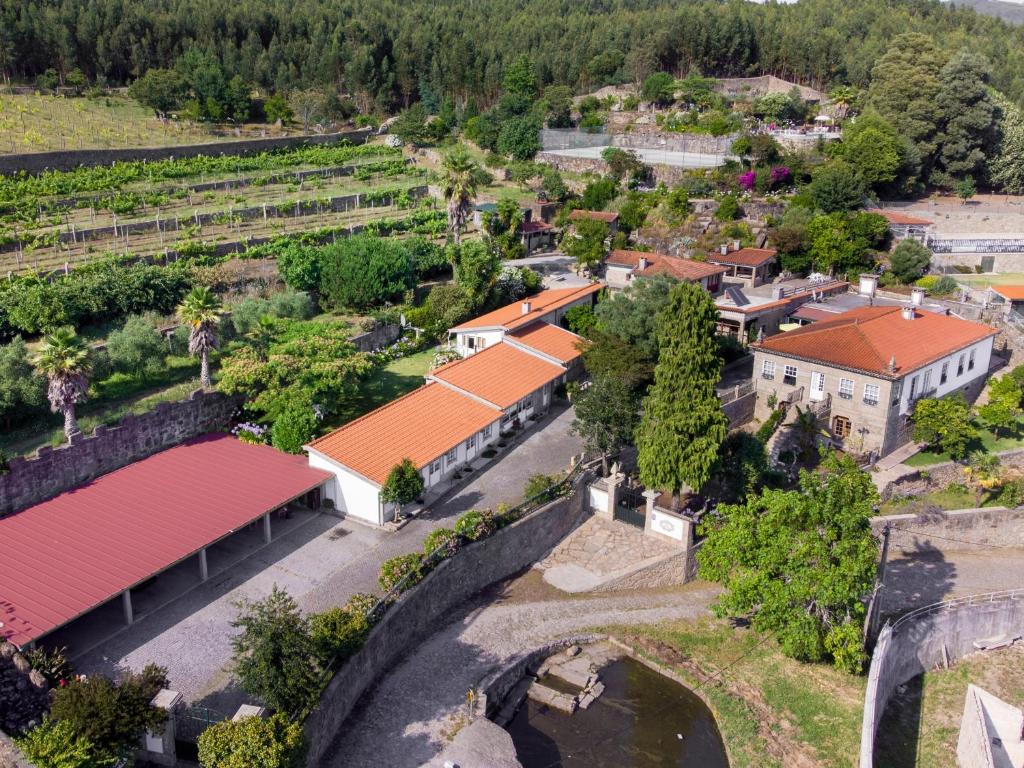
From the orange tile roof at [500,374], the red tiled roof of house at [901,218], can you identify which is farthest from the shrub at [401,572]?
the red tiled roof of house at [901,218]

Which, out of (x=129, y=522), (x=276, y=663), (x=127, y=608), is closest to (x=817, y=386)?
(x=276, y=663)

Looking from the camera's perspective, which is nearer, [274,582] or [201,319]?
[274,582]

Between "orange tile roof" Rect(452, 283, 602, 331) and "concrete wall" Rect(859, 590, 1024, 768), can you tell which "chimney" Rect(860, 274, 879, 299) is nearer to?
"orange tile roof" Rect(452, 283, 602, 331)

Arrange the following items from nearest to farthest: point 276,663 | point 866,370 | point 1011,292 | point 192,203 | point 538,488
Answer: point 276,663
point 538,488
point 866,370
point 1011,292
point 192,203

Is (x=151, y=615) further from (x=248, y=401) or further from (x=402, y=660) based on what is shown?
(x=248, y=401)

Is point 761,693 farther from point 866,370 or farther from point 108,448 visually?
point 108,448

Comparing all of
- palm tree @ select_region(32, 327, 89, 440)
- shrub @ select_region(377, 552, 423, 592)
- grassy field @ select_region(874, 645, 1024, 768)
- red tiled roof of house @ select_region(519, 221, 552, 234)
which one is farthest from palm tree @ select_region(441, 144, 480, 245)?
grassy field @ select_region(874, 645, 1024, 768)

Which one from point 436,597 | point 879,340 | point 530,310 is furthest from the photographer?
point 530,310
